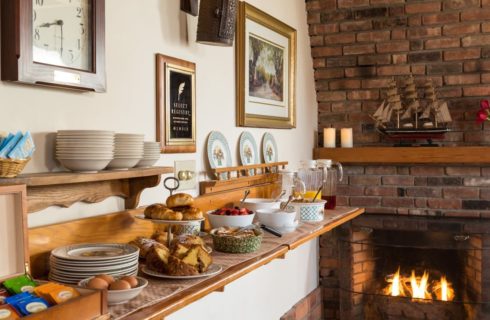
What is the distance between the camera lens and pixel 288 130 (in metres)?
3.25

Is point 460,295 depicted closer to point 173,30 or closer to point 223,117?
point 223,117

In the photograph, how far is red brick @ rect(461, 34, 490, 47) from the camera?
128 inches

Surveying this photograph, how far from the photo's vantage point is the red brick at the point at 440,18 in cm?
329

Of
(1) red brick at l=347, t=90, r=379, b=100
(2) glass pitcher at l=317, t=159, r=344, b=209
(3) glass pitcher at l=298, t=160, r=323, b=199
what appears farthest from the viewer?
(1) red brick at l=347, t=90, r=379, b=100

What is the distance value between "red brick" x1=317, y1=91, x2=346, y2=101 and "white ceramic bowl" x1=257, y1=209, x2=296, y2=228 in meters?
1.68

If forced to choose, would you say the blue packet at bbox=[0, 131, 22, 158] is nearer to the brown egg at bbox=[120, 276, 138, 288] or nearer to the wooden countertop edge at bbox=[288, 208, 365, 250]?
the brown egg at bbox=[120, 276, 138, 288]

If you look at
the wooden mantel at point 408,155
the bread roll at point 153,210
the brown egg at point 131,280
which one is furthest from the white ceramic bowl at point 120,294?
the wooden mantel at point 408,155

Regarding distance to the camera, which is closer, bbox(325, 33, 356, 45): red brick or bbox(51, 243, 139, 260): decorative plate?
bbox(51, 243, 139, 260): decorative plate

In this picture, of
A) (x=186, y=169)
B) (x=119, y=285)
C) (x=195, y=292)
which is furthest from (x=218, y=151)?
(x=119, y=285)

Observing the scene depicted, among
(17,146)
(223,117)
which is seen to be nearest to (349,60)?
(223,117)

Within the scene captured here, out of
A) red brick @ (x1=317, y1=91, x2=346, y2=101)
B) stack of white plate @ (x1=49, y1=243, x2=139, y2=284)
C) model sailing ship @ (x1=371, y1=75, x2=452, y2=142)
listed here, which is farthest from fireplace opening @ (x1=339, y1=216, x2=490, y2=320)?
stack of white plate @ (x1=49, y1=243, x2=139, y2=284)

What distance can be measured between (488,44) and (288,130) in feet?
4.12

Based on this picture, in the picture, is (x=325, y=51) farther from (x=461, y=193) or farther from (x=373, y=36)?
(x=461, y=193)

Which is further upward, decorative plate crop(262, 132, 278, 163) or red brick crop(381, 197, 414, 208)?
decorative plate crop(262, 132, 278, 163)
